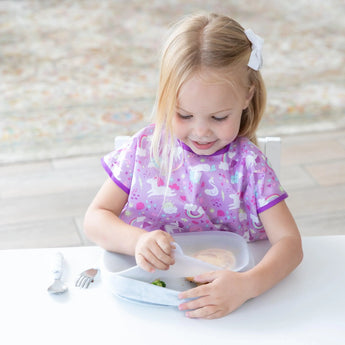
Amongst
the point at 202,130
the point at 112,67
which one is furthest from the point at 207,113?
the point at 112,67

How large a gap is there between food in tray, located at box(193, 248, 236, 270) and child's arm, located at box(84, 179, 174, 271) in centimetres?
11

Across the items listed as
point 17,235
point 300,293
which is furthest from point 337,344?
point 17,235

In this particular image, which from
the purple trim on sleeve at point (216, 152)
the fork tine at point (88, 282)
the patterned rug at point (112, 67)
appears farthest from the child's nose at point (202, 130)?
the patterned rug at point (112, 67)

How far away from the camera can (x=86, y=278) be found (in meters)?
1.12

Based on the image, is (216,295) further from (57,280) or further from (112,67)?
(112,67)

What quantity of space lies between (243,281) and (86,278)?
26 centimetres

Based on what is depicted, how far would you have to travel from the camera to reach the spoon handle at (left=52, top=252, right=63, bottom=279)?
1118mm

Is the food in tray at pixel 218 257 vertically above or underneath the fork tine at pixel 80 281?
underneath

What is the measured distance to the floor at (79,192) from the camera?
240 cm

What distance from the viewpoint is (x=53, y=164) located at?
286cm

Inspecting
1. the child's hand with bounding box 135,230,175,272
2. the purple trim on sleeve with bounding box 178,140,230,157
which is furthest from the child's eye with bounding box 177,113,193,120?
the child's hand with bounding box 135,230,175,272

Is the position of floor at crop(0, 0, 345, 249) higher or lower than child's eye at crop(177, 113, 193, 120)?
lower

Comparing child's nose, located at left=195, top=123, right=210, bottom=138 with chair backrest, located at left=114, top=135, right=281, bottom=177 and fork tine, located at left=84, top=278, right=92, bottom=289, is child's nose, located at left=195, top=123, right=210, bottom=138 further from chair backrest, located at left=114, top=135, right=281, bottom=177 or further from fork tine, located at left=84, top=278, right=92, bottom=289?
fork tine, located at left=84, top=278, right=92, bottom=289

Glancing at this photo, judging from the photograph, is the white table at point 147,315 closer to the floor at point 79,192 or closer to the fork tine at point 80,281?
the fork tine at point 80,281
